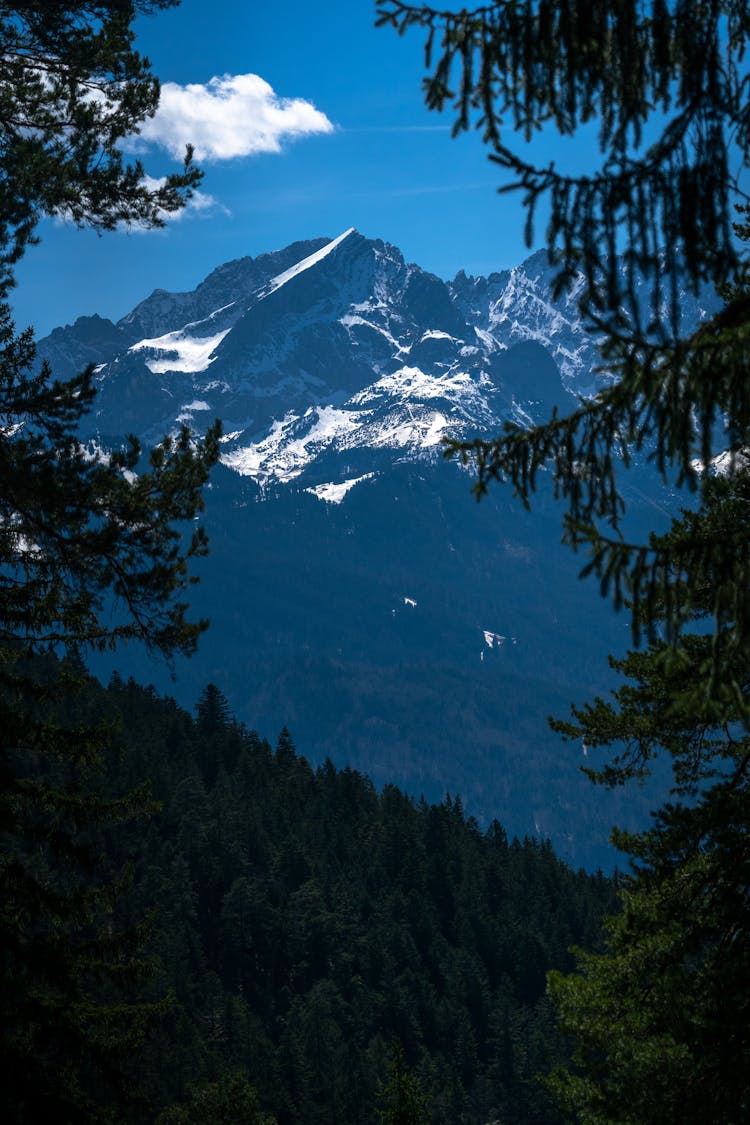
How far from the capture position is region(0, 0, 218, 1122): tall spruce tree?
11508 mm

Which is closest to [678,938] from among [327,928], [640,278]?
[640,278]

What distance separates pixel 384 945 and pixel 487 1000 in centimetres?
1292

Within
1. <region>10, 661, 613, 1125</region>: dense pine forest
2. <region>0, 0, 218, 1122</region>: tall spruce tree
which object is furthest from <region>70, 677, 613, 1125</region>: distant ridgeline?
<region>0, 0, 218, 1122</region>: tall spruce tree

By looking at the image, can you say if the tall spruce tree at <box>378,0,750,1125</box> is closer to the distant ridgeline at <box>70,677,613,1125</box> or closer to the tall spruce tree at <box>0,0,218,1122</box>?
the tall spruce tree at <box>0,0,218,1122</box>

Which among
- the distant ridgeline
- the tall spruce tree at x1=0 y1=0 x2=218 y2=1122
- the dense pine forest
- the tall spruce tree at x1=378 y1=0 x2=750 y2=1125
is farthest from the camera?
the distant ridgeline

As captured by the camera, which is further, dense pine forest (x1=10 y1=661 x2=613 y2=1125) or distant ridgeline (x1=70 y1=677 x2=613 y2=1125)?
distant ridgeline (x1=70 y1=677 x2=613 y2=1125)

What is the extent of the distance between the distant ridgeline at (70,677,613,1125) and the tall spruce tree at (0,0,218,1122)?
55.9 meters

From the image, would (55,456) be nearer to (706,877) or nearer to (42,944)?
(42,944)

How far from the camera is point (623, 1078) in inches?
422

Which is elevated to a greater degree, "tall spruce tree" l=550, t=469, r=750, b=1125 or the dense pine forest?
the dense pine forest

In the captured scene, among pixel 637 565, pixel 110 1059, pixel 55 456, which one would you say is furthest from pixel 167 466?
pixel 637 565

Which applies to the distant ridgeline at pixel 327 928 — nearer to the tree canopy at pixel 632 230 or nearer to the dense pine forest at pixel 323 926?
the dense pine forest at pixel 323 926

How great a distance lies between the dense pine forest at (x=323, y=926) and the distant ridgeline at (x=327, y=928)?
0.77 feet

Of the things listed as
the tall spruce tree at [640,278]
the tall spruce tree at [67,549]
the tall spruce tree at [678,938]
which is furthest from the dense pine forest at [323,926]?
the tall spruce tree at [640,278]
